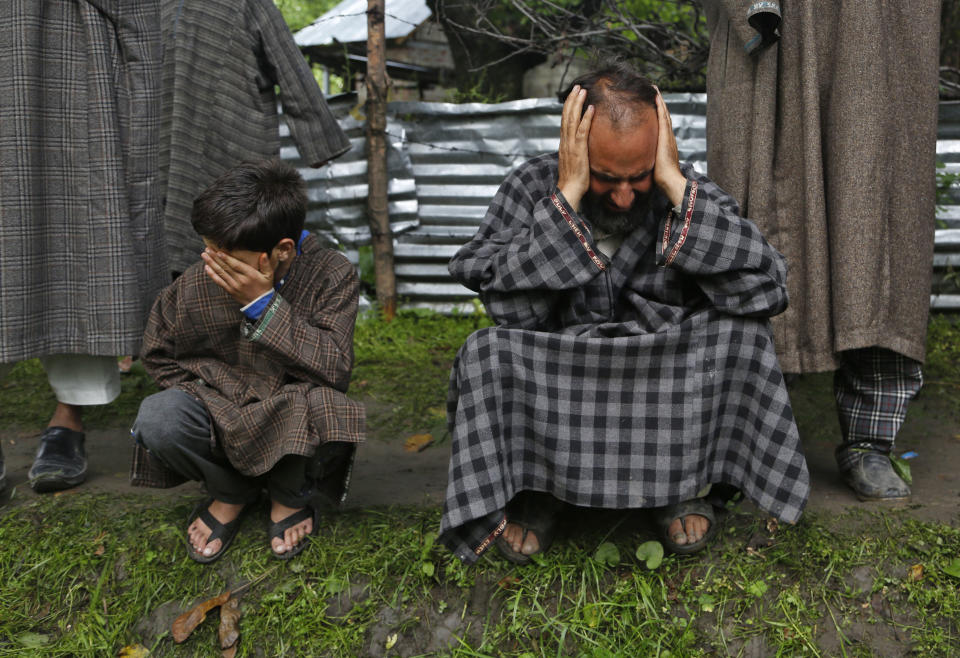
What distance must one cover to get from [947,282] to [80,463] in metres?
4.81

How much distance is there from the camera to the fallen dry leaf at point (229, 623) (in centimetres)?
222

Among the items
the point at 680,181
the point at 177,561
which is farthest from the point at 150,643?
the point at 680,181

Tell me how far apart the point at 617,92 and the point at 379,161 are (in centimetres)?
321

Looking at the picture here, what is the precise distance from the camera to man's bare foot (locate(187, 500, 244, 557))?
242 cm

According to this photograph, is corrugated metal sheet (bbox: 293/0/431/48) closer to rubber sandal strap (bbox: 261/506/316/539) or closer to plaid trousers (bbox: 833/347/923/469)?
rubber sandal strap (bbox: 261/506/316/539)

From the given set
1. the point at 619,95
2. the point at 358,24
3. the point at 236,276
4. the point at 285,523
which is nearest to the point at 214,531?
the point at 285,523

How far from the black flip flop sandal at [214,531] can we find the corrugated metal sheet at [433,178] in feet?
10.1

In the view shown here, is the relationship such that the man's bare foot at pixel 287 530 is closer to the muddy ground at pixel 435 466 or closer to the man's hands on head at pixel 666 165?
the muddy ground at pixel 435 466

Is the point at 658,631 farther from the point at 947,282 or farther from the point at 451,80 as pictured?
the point at 451,80

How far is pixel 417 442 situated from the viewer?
343cm

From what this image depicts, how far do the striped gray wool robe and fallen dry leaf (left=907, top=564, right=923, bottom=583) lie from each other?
0.41 meters

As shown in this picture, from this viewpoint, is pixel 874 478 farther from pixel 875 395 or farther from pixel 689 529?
pixel 689 529

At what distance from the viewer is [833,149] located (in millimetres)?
2527

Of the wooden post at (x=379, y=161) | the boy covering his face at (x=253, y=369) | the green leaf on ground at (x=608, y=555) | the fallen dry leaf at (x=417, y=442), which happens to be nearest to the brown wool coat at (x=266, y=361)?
the boy covering his face at (x=253, y=369)
